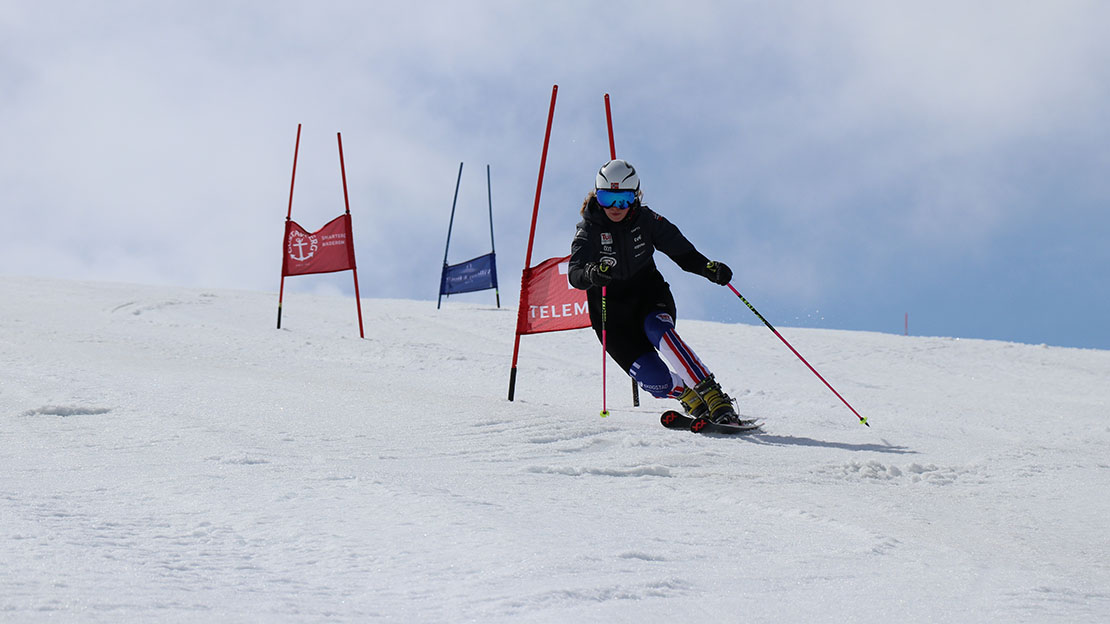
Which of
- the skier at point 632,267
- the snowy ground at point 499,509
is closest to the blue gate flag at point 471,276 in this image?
the snowy ground at point 499,509

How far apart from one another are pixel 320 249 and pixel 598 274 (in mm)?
6524

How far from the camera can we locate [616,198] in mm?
4570

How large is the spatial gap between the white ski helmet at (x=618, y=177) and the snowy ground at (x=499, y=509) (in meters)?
1.22

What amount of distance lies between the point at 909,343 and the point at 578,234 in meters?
7.09

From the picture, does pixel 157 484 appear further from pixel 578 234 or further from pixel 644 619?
pixel 578 234

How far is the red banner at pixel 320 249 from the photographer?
10086mm

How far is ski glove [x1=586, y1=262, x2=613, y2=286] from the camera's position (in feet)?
14.5

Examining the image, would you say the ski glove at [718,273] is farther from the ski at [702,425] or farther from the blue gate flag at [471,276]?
the blue gate flag at [471,276]

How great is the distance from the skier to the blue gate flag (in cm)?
1103

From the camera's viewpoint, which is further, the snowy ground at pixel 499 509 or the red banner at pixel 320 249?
the red banner at pixel 320 249

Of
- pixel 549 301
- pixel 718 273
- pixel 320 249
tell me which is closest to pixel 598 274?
pixel 718 273

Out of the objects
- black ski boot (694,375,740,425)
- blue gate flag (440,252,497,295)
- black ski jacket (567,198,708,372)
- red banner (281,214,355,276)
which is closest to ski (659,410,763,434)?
black ski boot (694,375,740,425)

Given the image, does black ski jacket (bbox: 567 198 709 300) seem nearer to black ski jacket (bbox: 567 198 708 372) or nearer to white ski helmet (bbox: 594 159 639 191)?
black ski jacket (bbox: 567 198 708 372)

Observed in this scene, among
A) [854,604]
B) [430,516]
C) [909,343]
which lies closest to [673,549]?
[854,604]
